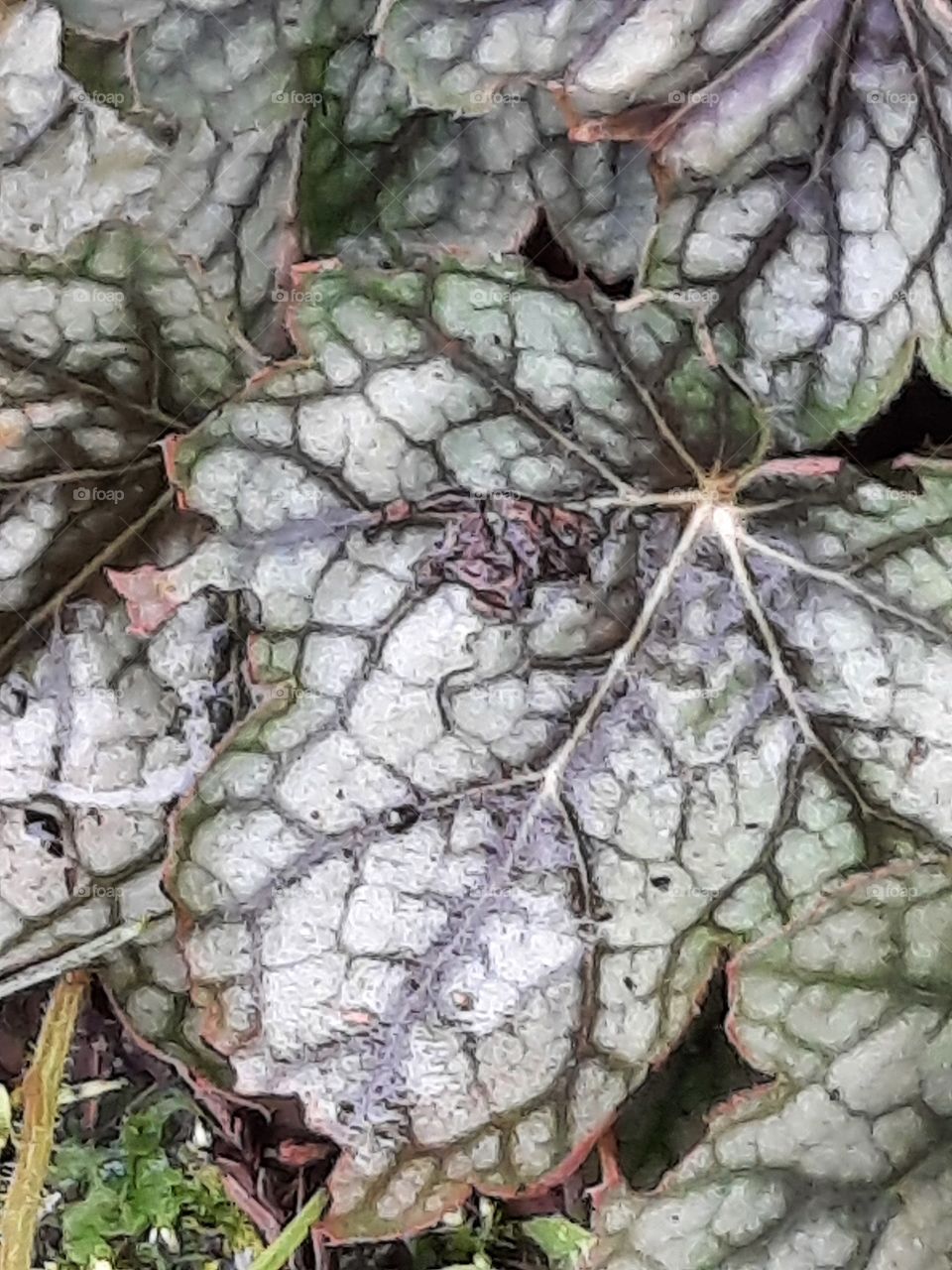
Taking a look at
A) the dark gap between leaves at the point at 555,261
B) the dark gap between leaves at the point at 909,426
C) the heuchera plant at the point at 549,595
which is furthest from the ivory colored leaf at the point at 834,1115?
the dark gap between leaves at the point at 555,261

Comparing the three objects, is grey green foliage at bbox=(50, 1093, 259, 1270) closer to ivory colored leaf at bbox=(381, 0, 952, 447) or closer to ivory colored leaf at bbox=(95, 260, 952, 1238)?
ivory colored leaf at bbox=(95, 260, 952, 1238)

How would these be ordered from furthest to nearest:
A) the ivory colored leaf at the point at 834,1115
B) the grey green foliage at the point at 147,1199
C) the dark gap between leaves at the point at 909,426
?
the grey green foliage at the point at 147,1199
the dark gap between leaves at the point at 909,426
the ivory colored leaf at the point at 834,1115

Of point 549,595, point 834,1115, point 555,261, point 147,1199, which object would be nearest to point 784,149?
point 555,261

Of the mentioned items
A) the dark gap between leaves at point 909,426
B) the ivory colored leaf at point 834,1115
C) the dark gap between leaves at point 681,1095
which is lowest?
the dark gap between leaves at point 681,1095

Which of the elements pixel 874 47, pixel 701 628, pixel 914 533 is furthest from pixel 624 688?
pixel 874 47

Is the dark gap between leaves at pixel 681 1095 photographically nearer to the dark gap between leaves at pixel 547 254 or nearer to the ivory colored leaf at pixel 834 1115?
the ivory colored leaf at pixel 834 1115
